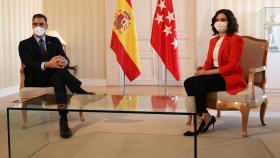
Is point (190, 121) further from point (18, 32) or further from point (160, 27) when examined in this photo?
point (18, 32)

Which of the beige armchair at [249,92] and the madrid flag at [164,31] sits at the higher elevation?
the madrid flag at [164,31]

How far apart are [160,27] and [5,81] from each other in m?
2.78

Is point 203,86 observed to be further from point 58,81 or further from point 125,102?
point 58,81

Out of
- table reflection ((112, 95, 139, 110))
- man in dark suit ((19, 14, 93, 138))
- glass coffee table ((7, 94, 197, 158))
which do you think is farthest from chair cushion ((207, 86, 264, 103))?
man in dark suit ((19, 14, 93, 138))

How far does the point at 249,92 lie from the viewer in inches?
151

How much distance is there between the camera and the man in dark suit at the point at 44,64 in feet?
14.0

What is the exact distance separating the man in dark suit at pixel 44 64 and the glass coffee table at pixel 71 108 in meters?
0.56

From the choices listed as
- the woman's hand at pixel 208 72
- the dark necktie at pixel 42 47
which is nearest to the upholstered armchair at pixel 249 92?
the woman's hand at pixel 208 72

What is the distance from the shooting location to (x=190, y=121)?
4277mm

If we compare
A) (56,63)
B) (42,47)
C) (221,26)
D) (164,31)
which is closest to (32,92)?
(56,63)

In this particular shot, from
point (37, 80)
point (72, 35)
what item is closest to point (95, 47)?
point (72, 35)

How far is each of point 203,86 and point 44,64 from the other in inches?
66.3

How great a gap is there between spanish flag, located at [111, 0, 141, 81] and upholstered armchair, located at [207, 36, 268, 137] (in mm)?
2048

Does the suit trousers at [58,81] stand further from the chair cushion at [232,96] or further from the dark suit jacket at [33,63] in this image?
the chair cushion at [232,96]
